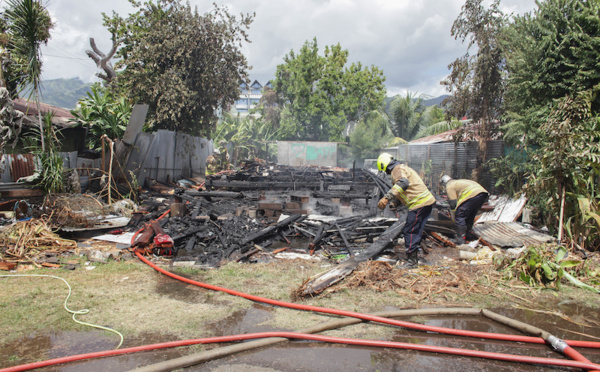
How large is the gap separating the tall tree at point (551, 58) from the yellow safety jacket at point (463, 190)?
8.33 ft

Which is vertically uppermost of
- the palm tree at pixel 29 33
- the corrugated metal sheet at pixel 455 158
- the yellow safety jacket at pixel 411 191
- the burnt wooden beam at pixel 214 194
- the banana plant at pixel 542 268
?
the palm tree at pixel 29 33

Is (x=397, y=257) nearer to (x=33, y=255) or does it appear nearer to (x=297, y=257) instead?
(x=297, y=257)

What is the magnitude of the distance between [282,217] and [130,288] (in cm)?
431

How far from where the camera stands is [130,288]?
433 centimetres

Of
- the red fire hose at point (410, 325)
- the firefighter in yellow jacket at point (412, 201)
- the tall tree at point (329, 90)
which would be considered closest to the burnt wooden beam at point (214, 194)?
the firefighter in yellow jacket at point (412, 201)

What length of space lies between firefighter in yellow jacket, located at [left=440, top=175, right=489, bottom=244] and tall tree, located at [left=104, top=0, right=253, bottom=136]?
37.8ft

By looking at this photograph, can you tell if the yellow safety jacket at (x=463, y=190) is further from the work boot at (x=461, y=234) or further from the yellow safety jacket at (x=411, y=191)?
the yellow safety jacket at (x=411, y=191)

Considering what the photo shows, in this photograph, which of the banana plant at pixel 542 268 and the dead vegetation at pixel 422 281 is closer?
the dead vegetation at pixel 422 281

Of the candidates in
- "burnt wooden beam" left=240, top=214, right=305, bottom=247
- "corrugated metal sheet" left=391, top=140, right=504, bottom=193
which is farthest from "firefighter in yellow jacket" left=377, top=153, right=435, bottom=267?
"corrugated metal sheet" left=391, top=140, right=504, bottom=193

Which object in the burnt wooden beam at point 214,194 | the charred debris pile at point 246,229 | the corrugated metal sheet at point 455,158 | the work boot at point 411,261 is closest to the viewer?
the work boot at point 411,261

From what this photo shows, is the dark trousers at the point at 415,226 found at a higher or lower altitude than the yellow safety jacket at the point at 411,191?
lower

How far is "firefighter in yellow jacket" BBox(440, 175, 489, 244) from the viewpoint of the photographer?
6.17 metres

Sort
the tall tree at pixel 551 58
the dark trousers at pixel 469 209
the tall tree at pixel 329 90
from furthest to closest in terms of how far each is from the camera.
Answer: the tall tree at pixel 329 90 < the tall tree at pixel 551 58 < the dark trousers at pixel 469 209

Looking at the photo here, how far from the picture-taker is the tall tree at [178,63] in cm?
1441
